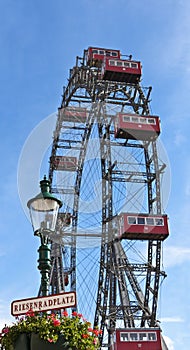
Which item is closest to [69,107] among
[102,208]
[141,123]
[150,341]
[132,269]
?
[141,123]

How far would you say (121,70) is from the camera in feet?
92.8

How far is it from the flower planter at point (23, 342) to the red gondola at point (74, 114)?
83.3ft

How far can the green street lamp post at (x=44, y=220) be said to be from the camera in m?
5.71

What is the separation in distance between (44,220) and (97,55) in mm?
25292

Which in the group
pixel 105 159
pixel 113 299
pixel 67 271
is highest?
pixel 105 159

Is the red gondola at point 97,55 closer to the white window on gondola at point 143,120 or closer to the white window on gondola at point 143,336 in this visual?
the white window on gondola at point 143,120

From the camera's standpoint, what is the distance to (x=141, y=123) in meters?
26.7

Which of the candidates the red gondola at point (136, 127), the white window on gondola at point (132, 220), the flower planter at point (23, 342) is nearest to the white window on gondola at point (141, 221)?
the white window on gondola at point (132, 220)

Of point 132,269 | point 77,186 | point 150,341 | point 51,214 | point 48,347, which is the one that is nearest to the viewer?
point 48,347

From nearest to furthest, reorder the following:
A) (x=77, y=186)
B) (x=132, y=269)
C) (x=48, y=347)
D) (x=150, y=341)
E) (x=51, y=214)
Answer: (x=48, y=347)
(x=51, y=214)
(x=150, y=341)
(x=132, y=269)
(x=77, y=186)

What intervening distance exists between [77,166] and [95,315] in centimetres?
875

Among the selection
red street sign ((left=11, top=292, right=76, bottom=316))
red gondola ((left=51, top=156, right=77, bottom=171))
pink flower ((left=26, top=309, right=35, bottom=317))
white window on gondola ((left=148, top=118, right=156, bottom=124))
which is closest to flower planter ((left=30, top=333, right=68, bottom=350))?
pink flower ((left=26, top=309, right=35, bottom=317))

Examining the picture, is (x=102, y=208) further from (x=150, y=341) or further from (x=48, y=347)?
(x=48, y=347)

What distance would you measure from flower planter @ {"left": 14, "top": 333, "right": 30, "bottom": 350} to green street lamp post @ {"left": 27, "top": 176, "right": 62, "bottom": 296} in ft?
3.39
